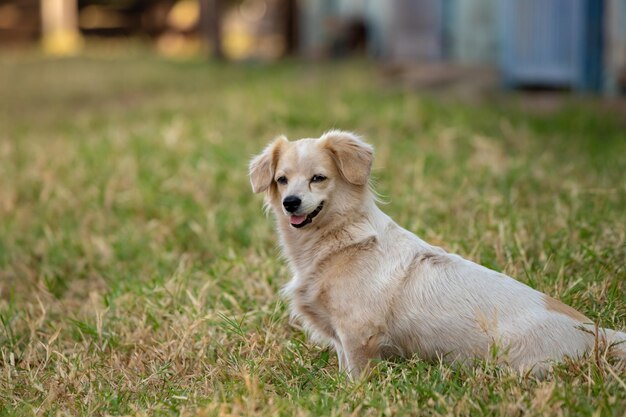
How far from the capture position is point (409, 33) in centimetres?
1530

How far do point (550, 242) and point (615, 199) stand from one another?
1093 millimetres

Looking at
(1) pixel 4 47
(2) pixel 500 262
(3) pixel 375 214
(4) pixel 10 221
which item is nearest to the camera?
(3) pixel 375 214

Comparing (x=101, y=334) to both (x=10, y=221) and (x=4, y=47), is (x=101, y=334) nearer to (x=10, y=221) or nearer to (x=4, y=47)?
(x=10, y=221)

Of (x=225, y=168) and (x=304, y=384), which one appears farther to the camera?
(x=225, y=168)

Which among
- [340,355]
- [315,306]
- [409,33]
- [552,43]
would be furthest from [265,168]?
[409,33]

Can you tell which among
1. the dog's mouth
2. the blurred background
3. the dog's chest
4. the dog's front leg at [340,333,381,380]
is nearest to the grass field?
the dog's front leg at [340,333,381,380]

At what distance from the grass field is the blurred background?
952mm

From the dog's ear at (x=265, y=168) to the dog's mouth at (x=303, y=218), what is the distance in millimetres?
230

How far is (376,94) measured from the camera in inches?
422

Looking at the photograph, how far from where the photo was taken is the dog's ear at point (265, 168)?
3908mm

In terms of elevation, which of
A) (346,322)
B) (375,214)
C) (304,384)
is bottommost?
(304,384)

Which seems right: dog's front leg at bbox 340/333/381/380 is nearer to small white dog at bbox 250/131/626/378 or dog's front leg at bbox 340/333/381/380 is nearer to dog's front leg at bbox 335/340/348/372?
small white dog at bbox 250/131/626/378

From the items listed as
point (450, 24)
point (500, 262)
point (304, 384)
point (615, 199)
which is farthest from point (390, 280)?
point (450, 24)

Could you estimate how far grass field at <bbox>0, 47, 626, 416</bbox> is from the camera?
3416 millimetres
